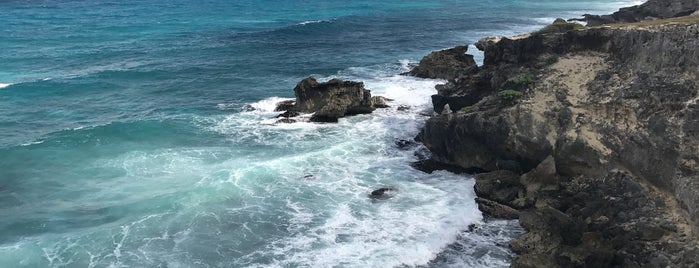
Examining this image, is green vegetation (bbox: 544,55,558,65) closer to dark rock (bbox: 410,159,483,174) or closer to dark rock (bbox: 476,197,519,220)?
dark rock (bbox: 410,159,483,174)

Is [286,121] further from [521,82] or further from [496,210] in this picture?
[496,210]

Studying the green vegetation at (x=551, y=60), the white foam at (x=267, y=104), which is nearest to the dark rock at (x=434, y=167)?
the green vegetation at (x=551, y=60)

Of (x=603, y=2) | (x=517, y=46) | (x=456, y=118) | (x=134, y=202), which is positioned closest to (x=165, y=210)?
(x=134, y=202)

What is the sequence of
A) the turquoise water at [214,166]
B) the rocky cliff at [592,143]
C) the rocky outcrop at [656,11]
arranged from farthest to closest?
the rocky outcrop at [656,11]
the turquoise water at [214,166]
the rocky cliff at [592,143]

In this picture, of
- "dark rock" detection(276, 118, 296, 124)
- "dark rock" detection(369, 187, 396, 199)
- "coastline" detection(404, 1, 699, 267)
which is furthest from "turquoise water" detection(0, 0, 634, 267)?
"coastline" detection(404, 1, 699, 267)

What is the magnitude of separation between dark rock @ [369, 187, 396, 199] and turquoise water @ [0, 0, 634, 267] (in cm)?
53

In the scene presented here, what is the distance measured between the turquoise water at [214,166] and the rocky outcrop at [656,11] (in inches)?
749

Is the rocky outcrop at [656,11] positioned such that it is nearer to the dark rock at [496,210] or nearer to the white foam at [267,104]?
the dark rock at [496,210]

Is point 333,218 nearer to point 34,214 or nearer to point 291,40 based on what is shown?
point 34,214

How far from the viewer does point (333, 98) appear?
43094 mm

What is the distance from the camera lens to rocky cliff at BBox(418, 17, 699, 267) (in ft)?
70.7

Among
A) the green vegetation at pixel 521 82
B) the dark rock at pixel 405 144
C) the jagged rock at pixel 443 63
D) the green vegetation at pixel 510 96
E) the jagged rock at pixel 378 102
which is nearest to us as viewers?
the green vegetation at pixel 510 96

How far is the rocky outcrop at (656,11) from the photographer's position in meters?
57.8

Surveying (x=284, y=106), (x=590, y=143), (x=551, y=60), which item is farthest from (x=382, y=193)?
(x=284, y=106)
